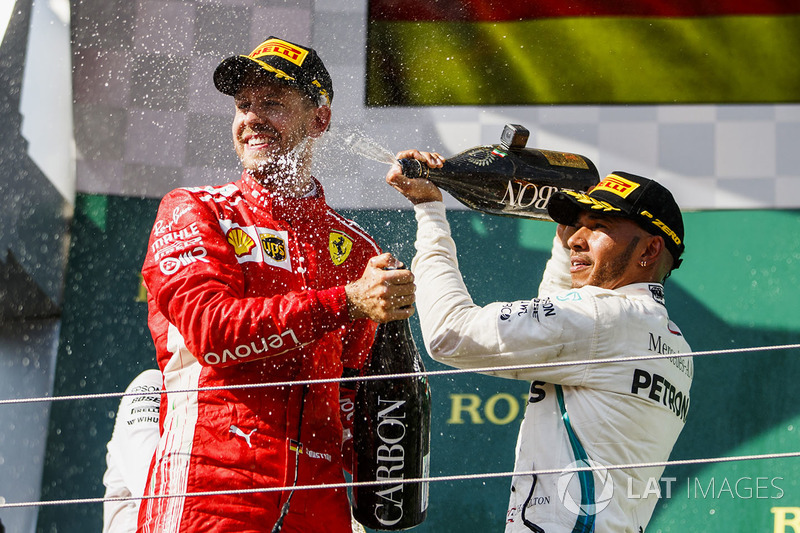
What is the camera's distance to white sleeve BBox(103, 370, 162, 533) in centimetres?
226

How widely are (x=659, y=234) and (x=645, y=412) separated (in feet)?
1.13

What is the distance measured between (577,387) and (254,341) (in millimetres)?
574

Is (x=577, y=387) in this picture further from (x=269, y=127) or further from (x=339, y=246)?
(x=269, y=127)

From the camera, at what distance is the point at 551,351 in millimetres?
1607

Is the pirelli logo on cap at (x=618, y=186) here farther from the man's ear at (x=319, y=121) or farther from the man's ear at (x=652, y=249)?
the man's ear at (x=319, y=121)

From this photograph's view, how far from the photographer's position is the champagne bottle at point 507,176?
1.89 meters

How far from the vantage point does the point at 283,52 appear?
6.11ft

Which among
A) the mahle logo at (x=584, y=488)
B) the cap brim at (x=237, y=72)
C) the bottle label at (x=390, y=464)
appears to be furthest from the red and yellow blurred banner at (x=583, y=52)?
the mahle logo at (x=584, y=488)

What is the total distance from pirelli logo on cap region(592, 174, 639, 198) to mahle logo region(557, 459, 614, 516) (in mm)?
514

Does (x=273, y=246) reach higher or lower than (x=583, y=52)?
lower

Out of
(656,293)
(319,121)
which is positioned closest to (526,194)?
(656,293)

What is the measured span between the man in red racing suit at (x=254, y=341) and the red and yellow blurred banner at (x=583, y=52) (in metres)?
1.36

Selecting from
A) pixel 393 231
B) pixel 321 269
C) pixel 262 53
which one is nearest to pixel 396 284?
pixel 321 269

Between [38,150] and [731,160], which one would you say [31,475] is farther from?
[731,160]
